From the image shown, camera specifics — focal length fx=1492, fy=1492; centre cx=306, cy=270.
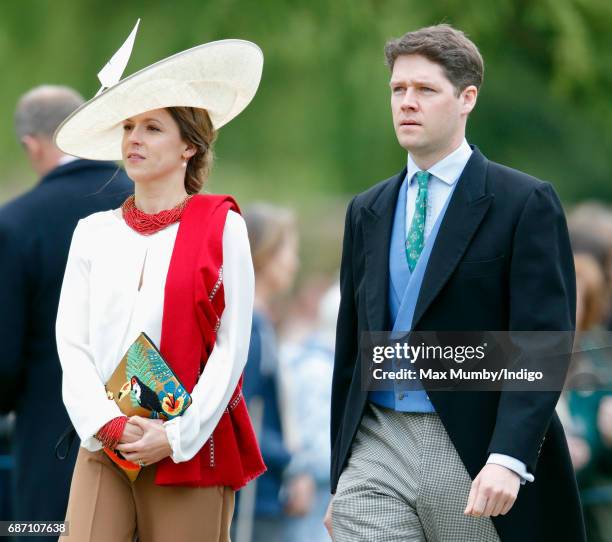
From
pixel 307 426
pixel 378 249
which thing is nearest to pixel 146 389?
pixel 378 249

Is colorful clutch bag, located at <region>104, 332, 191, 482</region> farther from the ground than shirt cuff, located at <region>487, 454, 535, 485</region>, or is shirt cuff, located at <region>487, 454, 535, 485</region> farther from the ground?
colorful clutch bag, located at <region>104, 332, 191, 482</region>

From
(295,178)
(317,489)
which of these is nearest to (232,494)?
(317,489)

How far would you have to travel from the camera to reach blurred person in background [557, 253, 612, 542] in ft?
24.5

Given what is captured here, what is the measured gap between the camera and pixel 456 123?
4.74 m

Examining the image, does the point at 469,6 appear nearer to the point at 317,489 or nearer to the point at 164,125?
the point at 317,489

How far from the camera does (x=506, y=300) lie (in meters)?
4.61

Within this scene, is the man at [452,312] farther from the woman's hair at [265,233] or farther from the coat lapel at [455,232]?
the woman's hair at [265,233]

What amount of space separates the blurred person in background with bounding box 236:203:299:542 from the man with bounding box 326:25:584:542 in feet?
8.31

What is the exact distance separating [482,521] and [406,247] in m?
0.89

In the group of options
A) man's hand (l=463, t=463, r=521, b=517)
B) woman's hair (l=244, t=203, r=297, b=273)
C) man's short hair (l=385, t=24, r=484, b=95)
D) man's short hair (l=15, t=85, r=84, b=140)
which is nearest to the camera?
man's hand (l=463, t=463, r=521, b=517)

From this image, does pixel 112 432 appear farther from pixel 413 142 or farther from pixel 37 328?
pixel 37 328

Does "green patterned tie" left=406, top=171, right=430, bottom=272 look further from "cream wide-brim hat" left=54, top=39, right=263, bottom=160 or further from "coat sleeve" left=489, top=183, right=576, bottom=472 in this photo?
"cream wide-brim hat" left=54, top=39, right=263, bottom=160

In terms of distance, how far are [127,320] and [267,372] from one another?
2.88 metres

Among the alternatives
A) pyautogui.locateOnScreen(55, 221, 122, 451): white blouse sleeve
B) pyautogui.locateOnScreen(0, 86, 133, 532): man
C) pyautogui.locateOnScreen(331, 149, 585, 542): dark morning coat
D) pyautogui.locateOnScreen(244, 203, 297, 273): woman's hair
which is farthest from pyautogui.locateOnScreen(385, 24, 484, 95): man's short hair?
pyautogui.locateOnScreen(244, 203, 297, 273): woman's hair
